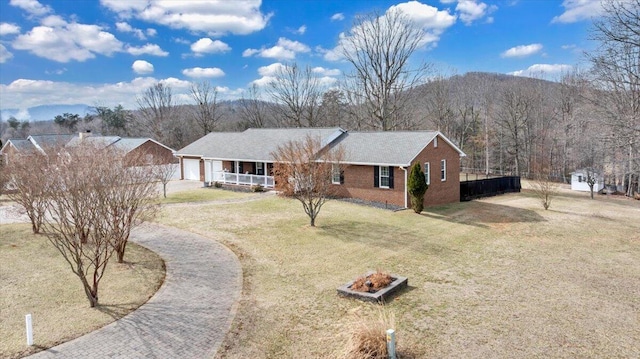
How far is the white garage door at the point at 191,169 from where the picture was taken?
36.5 metres

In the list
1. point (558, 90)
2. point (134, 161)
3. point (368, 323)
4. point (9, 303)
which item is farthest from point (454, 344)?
point (558, 90)

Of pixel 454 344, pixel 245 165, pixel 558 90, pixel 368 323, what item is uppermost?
pixel 558 90

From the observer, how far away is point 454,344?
7.98 metres

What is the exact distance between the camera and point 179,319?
915 centimetres

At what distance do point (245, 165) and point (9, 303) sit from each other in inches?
888

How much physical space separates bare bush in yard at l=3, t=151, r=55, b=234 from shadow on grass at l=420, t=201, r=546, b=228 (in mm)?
17575

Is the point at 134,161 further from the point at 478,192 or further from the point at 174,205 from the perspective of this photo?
the point at 478,192

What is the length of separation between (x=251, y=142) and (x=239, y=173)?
120 inches

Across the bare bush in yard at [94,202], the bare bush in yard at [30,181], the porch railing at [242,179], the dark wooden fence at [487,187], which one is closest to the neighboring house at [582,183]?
the dark wooden fence at [487,187]

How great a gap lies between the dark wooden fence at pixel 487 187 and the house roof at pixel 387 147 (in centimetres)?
310

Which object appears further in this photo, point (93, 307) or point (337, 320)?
point (93, 307)

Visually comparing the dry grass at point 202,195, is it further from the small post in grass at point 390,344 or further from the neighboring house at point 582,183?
the neighboring house at point 582,183

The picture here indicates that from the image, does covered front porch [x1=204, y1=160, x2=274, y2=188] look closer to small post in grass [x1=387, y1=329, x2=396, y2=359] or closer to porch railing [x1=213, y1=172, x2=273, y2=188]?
porch railing [x1=213, y1=172, x2=273, y2=188]

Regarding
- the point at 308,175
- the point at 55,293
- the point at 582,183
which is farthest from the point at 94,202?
the point at 582,183
